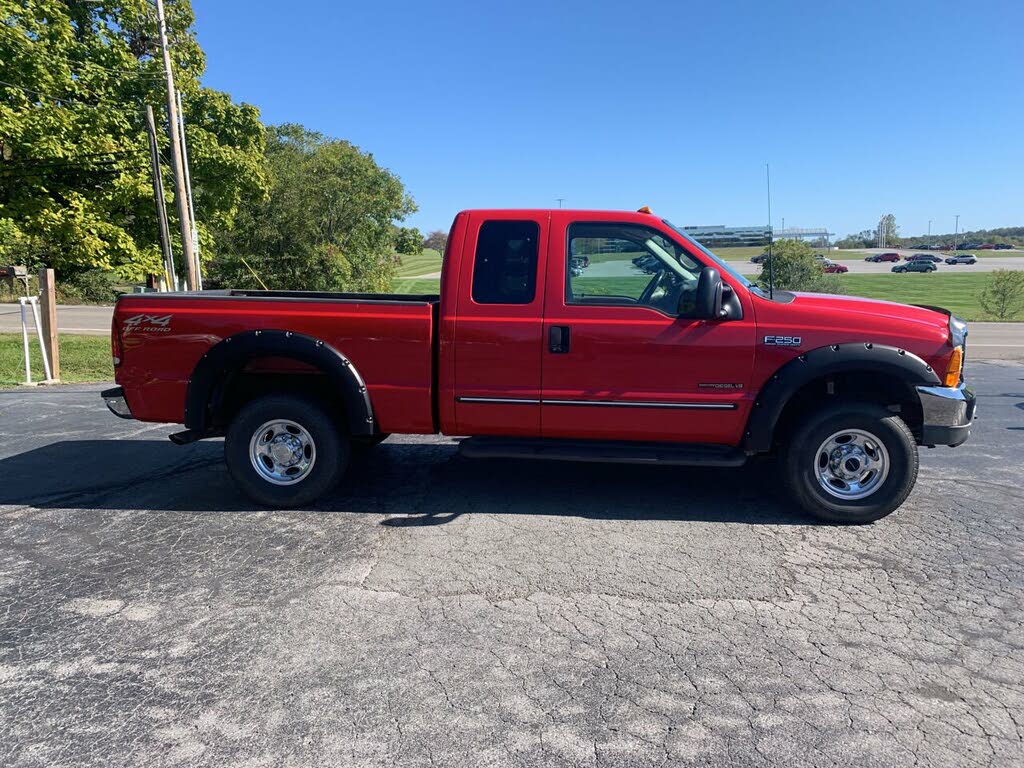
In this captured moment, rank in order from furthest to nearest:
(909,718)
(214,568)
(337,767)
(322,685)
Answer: (214,568) < (322,685) < (909,718) < (337,767)

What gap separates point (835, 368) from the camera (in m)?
4.31

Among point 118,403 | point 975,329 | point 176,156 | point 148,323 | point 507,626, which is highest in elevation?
point 176,156

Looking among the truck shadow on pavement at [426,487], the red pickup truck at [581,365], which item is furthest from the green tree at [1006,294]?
the red pickup truck at [581,365]

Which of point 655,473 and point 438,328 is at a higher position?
point 438,328

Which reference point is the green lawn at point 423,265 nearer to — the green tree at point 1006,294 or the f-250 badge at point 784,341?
the green tree at point 1006,294

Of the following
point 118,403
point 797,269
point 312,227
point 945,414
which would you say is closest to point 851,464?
point 945,414

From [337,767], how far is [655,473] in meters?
3.97

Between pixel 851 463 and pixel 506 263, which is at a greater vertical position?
pixel 506 263

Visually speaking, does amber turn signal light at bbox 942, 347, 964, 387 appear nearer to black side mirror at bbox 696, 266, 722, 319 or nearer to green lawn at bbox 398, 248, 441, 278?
black side mirror at bbox 696, 266, 722, 319

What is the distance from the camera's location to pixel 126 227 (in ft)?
53.1

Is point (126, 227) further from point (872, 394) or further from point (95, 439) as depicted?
point (872, 394)

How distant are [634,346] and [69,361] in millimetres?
13095

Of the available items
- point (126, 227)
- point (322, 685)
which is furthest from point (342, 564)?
point (126, 227)

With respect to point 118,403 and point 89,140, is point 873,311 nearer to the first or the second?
point 118,403
